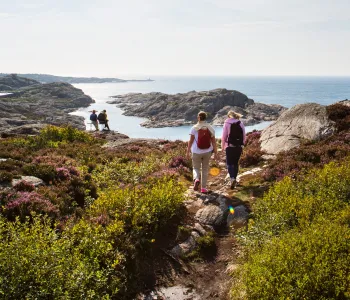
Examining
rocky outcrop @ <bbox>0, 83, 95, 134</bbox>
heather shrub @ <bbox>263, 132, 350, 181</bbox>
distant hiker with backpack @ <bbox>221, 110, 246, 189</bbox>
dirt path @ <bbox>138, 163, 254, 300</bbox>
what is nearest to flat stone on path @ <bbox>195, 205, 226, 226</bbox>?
dirt path @ <bbox>138, 163, 254, 300</bbox>

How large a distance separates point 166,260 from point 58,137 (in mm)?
18294

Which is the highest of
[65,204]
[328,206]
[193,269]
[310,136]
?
[310,136]

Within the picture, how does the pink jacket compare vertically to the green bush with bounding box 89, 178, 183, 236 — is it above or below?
above

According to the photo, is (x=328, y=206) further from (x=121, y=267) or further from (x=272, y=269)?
(x=121, y=267)

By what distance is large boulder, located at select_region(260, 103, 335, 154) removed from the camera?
16.0m

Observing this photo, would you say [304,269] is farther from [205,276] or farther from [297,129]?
[297,129]

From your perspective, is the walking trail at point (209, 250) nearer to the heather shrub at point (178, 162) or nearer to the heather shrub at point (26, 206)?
the heather shrub at point (26, 206)

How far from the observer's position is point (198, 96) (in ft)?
478

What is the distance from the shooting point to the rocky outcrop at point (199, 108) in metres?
122

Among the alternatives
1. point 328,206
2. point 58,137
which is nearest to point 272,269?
point 328,206

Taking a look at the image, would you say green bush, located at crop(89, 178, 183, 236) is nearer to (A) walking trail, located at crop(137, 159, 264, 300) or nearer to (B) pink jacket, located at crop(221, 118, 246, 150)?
(A) walking trail, located at crop(137, 159, 264, 300)

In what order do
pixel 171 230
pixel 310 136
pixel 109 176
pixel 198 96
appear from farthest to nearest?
pixel 198 96, pixel 310 136, pixel 109 176, pixel 171 230

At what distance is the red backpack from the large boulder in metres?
6.87

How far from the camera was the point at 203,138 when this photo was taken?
35.4 feet
